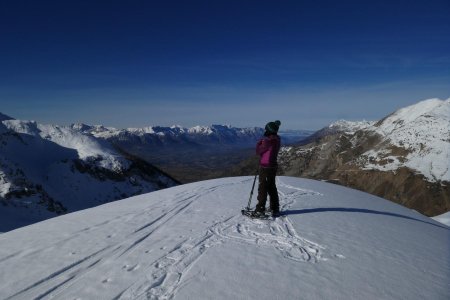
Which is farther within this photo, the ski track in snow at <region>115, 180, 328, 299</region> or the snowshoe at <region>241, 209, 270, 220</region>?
the snowshoe at <region>241, 209, 270, 220</region>

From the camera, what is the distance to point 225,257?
7.93 meters

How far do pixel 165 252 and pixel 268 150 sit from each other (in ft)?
16.7

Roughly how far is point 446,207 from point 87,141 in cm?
14176

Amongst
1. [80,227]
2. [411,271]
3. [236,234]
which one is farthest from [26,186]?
[411,271]

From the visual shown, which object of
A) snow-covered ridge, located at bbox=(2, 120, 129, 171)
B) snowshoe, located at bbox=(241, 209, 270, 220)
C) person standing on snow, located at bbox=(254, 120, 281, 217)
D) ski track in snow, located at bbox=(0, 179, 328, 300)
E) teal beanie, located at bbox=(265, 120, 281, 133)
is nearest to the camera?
ski track in snow, located at bbox=(0, 179, 328, 300)

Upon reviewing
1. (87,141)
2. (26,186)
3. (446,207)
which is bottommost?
(446,207)

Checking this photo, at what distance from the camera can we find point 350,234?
10.1 meters

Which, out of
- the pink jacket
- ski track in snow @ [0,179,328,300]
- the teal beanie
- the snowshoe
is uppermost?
the teal beanie

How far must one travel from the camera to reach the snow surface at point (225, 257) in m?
6.45

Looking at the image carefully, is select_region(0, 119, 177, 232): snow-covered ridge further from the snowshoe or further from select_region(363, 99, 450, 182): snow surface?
select_region(363, 99, 450, 182): snow surface

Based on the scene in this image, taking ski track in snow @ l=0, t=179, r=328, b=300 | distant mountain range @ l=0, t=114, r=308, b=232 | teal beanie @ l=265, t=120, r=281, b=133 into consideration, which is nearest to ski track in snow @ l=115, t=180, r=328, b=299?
ski track in snow @ l=0, t=179, r=328, b=300

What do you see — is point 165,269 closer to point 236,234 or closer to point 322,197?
point 236,234

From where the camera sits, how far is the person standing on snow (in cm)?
1150

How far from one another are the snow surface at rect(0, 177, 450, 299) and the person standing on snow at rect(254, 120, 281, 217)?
91 cm
